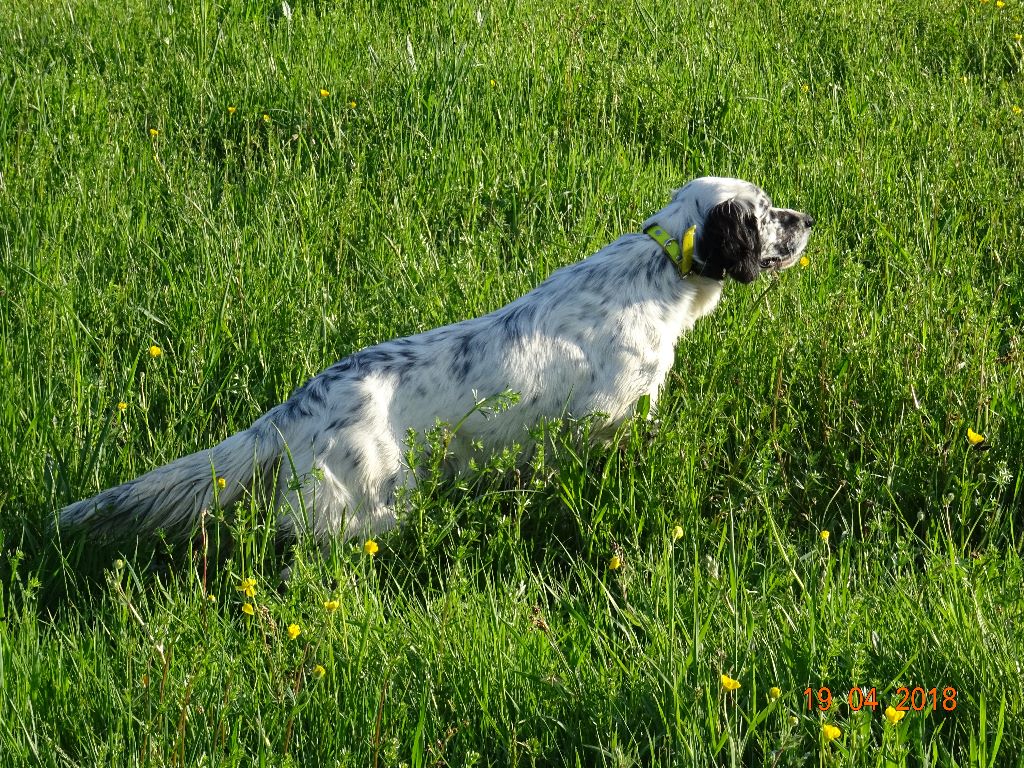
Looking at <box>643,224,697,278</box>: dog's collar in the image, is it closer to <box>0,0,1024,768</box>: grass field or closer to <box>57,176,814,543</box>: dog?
<box>57,176,814,543</box>: dog

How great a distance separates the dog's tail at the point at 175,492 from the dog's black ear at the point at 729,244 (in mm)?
1540

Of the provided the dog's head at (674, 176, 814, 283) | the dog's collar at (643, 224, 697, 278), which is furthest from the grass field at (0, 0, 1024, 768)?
the dog's collar at (643, 224, 697, 278)

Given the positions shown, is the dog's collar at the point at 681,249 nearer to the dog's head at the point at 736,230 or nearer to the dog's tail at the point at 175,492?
the dog's head at the point at 736,230

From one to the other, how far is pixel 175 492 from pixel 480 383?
38.1 inches

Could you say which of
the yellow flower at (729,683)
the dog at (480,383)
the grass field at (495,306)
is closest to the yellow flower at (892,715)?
the grass field at (495,306)

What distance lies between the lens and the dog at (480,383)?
10.8 ft

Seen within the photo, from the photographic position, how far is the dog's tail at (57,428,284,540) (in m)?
3.29

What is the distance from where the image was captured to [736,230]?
12.3 feet

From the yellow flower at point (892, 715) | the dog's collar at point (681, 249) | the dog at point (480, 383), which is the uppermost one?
the dog's collar at point (681, 249)

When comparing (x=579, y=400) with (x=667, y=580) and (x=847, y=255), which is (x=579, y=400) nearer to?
(x=667, y=580)

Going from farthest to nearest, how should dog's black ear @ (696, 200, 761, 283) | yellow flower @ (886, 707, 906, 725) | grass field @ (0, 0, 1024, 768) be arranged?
1. dog's black ear @ (696, 200, 761, 283)
2. grass field @ (0, 0, 1024, 768)
3. yellow flower @ (886, 707, 906, 725)

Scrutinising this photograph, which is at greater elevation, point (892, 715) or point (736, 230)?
point (736, 230)

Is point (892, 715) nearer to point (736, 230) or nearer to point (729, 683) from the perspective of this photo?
point (729, 683)

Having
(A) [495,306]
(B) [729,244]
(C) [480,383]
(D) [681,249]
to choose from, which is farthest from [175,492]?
(B) [729,244]
